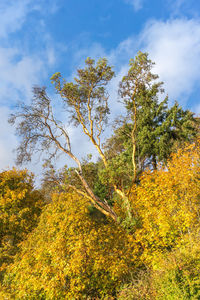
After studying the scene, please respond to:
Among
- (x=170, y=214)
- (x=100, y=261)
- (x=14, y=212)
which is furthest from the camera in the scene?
(x=14, y=212)

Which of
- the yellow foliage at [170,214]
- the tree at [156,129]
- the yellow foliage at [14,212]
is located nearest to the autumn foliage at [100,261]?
the yellow foliage at [170,214]

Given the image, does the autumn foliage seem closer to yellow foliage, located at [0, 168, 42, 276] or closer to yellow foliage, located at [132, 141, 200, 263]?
yellow foliage, located at [132, 141, 200, 263]

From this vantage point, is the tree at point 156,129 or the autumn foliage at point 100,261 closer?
the autumn foliage at point 100,261

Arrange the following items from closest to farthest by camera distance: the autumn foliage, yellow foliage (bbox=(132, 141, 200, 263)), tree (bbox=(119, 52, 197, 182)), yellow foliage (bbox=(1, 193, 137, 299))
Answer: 1. the autumn foliage
2. yellow foliage (bbox=(1, 193, 137, 299))
3. yellow foliage (bbox=(132, 141, 200, 263))
4. tree (bbox=(119, 52, 197, 182))

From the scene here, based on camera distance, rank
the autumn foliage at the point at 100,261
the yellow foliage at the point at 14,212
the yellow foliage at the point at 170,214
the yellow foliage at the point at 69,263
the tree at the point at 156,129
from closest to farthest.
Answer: the autumn foliage at the point at 100,261 → the yellow foliage at the point at 69,263 → the yellow foliage at the point at 170,214 → the yellow foliage at the point at 14,212 → the tree at the point at 156,129

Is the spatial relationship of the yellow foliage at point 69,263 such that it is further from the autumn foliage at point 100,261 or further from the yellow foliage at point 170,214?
the yellow foliage at point 170,214

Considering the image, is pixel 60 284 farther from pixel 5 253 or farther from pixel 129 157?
pixel 129 157

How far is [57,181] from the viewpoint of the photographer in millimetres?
13617

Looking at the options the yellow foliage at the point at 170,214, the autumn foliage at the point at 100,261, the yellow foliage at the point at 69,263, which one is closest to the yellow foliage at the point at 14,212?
the autumn foliage at the point at 100,261

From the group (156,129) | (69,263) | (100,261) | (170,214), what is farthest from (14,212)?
(156,129)

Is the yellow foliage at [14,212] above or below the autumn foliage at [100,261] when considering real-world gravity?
above

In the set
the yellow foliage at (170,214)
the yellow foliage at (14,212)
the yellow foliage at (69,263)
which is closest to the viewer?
the yellow foliage at (69,263)

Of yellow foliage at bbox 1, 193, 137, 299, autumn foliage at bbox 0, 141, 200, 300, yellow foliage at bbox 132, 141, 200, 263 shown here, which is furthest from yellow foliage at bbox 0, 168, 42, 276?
yellow foliage at bbox 132, 141, 200, 263

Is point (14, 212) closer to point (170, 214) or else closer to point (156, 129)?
point (170, 214)
